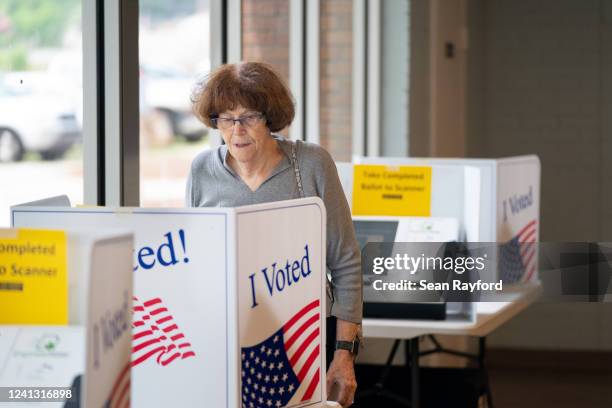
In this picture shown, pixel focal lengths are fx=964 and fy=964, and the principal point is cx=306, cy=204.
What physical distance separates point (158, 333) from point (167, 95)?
1243 mm

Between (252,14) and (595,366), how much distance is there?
11.2 ft

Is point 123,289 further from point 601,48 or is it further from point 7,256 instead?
point 601,48

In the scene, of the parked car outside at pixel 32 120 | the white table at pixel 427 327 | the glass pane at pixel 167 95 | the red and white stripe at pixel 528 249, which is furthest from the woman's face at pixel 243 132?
the red and white stripe at pixel 528 249

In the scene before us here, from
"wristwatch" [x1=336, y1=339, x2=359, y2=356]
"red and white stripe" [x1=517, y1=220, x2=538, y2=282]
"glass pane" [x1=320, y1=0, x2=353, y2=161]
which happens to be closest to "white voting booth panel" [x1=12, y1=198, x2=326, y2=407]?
"wristwatch" [x1=336, y1=339, x2=359, y2=356]

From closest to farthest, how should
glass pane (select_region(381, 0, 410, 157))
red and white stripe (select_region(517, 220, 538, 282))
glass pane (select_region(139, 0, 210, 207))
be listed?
1. glass pane (select_region(139, 0, 210, 207))
2. red and white stripe (select_region(517, 220, 538, 282))
3. glass pane (select_region(381, 0, 410, 157))

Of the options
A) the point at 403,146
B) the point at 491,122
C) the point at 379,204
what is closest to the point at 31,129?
the point at 379,204

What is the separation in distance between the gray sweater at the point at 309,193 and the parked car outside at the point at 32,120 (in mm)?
303

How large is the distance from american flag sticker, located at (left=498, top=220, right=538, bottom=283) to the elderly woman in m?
1.24

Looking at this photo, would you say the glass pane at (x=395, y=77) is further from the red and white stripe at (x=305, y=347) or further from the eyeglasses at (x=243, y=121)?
the red and white stripe at (x=305, y=347)

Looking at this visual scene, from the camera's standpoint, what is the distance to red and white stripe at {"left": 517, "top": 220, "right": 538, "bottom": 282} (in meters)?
3.46

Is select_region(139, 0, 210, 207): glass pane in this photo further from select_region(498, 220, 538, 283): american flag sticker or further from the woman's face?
select_region(498, 220, 538, 283): american flag sticker

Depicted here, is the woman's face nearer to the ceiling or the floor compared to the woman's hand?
nearer to the ceiling

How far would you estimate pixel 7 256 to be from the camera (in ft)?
4.08

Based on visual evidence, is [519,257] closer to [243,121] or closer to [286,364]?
[243,121]
